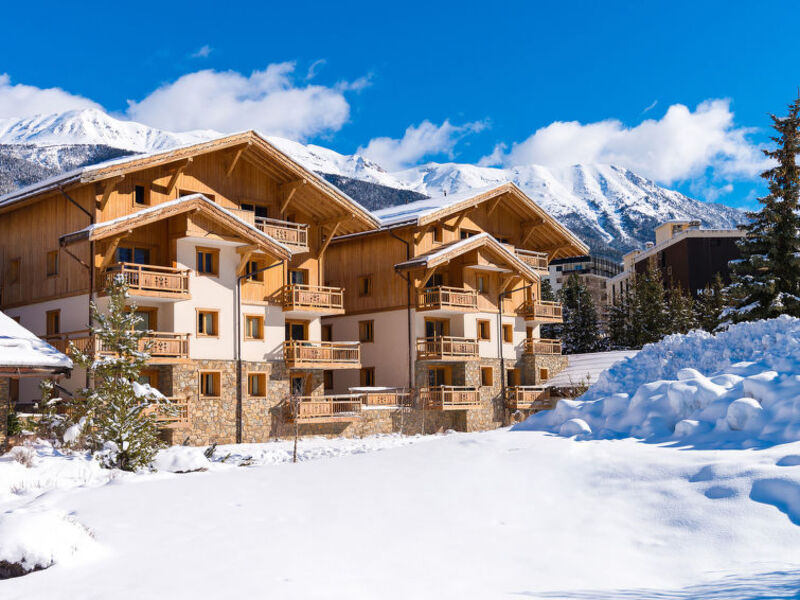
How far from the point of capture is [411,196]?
610 feet

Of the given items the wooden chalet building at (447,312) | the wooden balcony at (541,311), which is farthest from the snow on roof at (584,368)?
the wooden balcony at (541,311)

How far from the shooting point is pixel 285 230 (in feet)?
119

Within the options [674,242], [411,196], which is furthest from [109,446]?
[411,196]

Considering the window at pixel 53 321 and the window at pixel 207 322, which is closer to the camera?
the window at pixel 53 321

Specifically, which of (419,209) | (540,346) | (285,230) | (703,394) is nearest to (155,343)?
(285,230)

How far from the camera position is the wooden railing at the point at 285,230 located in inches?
1405

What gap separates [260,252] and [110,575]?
2679 centimetres

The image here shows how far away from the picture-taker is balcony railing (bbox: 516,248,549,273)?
47.7 meters

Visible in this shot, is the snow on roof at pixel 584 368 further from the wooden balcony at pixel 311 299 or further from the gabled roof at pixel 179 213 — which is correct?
the gabled roof at pixel 179 213

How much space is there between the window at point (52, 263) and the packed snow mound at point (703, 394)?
22.7 metres

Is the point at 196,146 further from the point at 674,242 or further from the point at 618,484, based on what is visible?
the point at 674,242

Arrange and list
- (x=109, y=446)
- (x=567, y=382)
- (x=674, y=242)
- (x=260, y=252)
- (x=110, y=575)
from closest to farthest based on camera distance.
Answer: (x=110, y=575)
(x=109, y=446)
(x=260, y=252)
(x=567, y=382)
(x=674, y=242)

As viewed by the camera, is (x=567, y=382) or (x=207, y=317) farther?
(x=567, y=382)

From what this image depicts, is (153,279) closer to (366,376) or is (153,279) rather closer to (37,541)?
(366,376)
